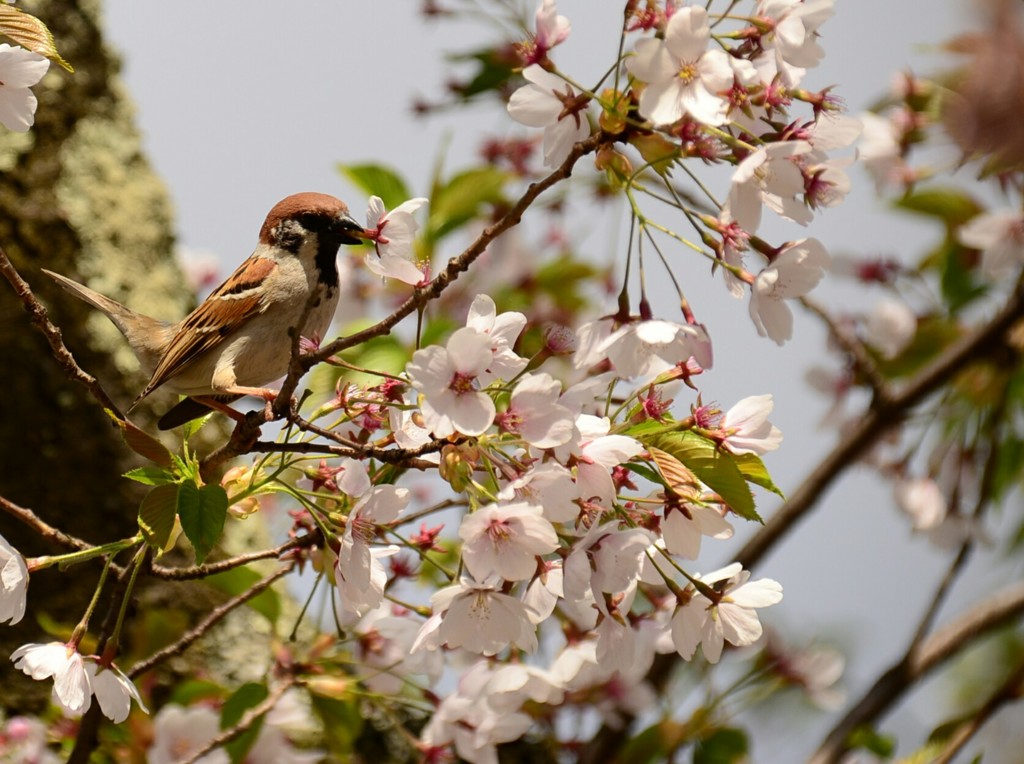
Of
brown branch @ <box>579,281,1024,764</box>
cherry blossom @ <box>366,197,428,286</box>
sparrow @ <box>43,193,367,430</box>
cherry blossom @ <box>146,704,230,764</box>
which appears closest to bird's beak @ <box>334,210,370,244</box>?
sparrow @ <box>43,193,367,430</box>

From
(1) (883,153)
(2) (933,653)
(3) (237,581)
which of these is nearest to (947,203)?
(1) (883,153)

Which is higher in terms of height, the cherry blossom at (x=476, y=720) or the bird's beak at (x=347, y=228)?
the bird's beak at (x=347, y=228)

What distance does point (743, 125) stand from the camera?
1284 millimetres

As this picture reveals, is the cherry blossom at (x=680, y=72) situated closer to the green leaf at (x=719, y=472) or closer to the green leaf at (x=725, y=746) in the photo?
the green leaf at (x=719, y=472)

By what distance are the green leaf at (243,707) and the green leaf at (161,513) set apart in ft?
2.20

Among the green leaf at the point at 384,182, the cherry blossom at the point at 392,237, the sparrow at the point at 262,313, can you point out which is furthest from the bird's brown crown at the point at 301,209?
the cherry blossom at the point at 392,237

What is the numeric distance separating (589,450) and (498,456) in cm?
11

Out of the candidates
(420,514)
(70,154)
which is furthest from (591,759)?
(70,154)

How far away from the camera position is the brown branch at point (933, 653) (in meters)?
2.57

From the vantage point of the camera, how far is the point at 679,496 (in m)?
1.29

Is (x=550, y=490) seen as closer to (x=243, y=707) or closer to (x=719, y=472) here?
(x=719, y=472)

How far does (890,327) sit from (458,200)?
123 cm

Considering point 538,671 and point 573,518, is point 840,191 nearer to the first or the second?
point 573,518

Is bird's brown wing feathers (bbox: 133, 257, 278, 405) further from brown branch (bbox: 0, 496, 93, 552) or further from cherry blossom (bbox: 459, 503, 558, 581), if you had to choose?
cherry blossom (bbox: 459, 503, 558, 581)
